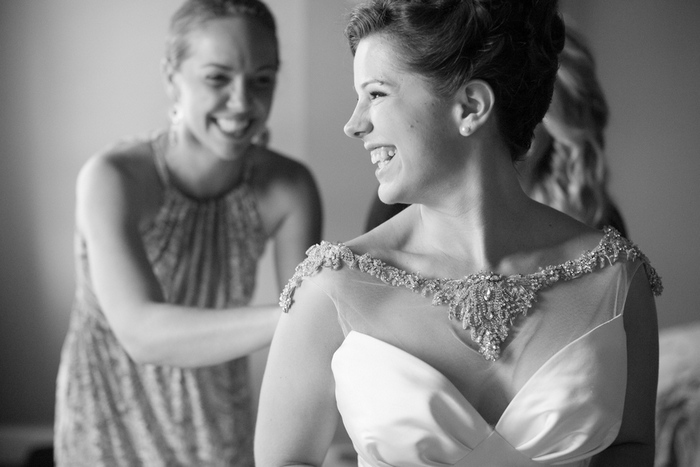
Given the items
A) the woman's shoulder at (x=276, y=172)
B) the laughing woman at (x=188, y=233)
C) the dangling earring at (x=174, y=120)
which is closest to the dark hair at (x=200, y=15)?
the laughing woman at (x=188, y=233)

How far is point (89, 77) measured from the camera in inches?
152

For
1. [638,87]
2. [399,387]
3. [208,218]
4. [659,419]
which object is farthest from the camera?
[638,87]

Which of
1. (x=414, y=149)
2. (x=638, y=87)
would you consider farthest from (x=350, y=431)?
(x=638, y=87)

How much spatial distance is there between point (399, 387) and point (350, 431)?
5.2 inches

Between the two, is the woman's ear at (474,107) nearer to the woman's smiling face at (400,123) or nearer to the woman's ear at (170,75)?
the woman's smiling face at (400,123)

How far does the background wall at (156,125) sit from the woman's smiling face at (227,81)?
6.38 ft

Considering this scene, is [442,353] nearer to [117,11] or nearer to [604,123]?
[604,123]

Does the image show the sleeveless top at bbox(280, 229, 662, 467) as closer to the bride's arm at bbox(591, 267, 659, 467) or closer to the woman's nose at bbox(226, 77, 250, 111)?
the bride's arm at bbox(591, 267, 659, 467)

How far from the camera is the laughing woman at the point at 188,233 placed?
72.6 inches

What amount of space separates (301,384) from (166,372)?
90 cm

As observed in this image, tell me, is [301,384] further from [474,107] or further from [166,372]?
[166,372]

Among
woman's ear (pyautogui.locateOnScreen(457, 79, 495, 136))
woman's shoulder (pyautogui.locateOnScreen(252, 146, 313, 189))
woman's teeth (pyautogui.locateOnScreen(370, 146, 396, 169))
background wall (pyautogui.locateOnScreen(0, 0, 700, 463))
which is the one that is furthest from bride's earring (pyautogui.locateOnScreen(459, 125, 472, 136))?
background wall (pyautogui.locateOnScreen(0, 0, 700, 463))

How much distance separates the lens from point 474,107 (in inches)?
47.3

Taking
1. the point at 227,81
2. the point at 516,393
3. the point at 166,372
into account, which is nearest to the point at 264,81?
the point at 227,81
